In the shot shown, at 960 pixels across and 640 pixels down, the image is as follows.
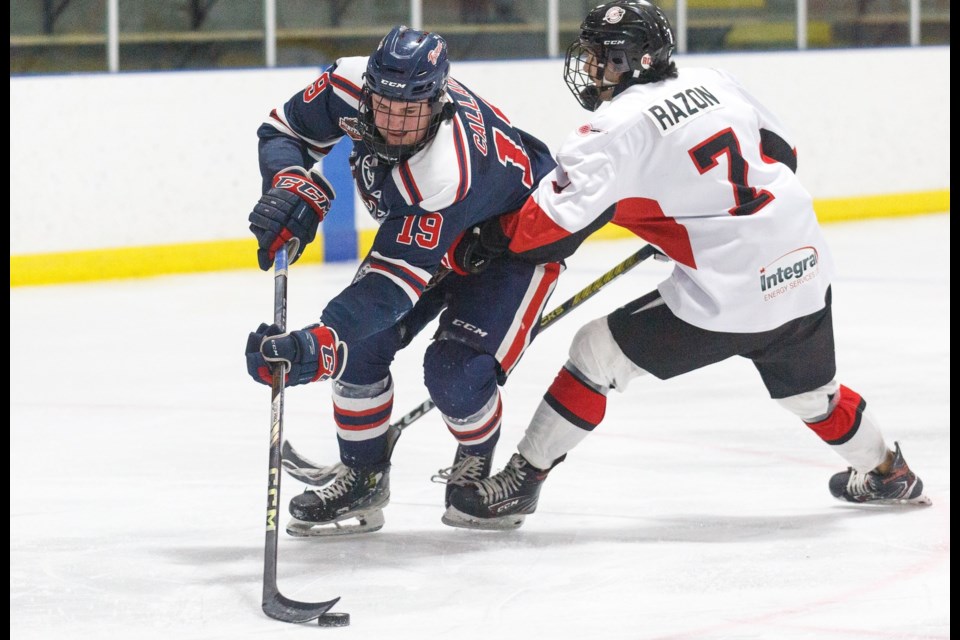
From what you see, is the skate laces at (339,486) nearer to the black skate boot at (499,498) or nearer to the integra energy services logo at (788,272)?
the black skate boot at (499,498)

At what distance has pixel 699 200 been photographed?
2.87 m

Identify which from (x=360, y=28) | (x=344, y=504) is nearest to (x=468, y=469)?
(x=344, y=504)

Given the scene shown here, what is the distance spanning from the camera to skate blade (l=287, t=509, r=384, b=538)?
3.09m

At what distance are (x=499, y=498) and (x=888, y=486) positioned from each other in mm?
756

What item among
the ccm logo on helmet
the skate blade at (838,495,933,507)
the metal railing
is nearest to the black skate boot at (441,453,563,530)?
the skate blade at (838,495,933,507)

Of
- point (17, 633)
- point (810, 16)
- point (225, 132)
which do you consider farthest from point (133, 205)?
point (17, 633)

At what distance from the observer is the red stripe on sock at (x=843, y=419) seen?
3117mm

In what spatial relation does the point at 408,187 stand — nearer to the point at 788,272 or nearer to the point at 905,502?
the point at 788,272

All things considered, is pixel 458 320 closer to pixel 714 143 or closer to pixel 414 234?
pixel 414 234

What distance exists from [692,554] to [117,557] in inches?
39.8

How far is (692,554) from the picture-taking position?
2945 millimetres

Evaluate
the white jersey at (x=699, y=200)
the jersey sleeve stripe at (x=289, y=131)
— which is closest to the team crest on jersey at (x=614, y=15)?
the white jersey at (x=699, y=200)

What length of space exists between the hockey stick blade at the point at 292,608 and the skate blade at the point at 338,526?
1.61 feet

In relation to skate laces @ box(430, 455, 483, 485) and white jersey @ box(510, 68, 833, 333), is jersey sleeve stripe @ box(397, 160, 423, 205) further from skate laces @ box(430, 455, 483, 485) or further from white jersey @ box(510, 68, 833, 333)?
skate laces @ box(430, 455, 483, 485)
